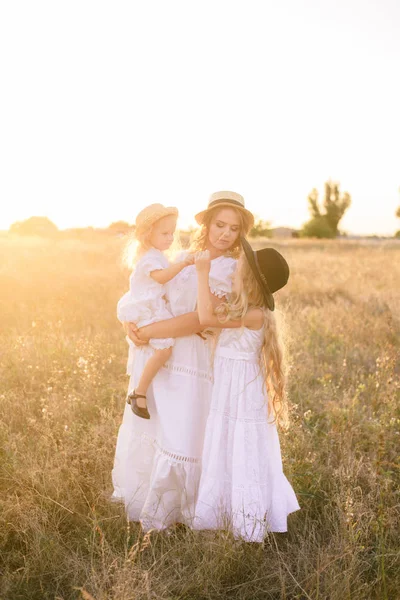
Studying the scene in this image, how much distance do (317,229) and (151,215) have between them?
57.8m

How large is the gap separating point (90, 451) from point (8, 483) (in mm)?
569

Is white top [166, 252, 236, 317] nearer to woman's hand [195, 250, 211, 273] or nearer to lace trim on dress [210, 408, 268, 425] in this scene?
woman's hand [195, 250, 211, 273]

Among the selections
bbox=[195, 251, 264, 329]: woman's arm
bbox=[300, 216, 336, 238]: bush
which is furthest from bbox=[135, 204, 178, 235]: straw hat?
bbox=[300, 216, 336, 238]: bush

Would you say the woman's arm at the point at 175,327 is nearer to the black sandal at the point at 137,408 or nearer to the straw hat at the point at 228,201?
the black sandal at the point at 137,408

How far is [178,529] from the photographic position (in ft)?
10.5

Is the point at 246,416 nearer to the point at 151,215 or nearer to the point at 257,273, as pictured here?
the point at 257,273

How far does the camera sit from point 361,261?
682 inches

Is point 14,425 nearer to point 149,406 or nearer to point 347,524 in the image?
point 149,406

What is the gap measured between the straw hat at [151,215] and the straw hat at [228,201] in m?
0.19

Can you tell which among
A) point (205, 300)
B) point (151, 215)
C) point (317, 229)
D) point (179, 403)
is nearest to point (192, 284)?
point (205, 300)

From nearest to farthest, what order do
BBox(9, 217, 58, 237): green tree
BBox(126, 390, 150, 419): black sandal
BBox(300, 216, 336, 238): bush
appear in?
BBox(126, 390, 150, 419): black sandal < BBox(9, 217, 58, 237): green tree < BBox(300, 216, 336, 238): bush

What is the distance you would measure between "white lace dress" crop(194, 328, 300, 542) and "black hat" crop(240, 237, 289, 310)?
0.29 meters

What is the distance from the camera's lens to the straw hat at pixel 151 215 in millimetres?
3035

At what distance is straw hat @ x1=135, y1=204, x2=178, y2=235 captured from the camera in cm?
304
